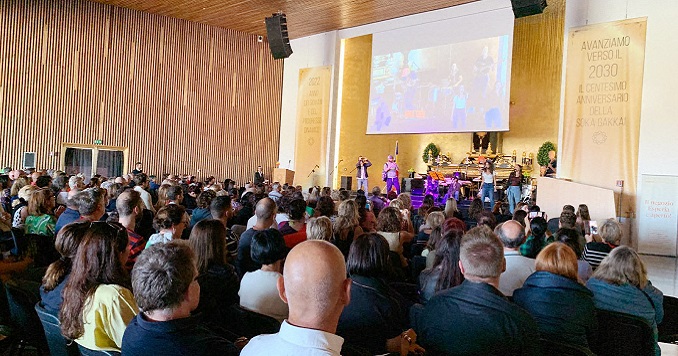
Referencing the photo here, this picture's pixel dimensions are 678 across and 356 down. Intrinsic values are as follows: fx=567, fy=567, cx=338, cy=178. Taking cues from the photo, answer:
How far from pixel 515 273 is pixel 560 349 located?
1.32 meters

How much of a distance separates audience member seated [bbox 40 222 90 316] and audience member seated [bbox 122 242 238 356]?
0.75 m

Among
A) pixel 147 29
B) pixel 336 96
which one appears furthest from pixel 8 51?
pixel 336 96

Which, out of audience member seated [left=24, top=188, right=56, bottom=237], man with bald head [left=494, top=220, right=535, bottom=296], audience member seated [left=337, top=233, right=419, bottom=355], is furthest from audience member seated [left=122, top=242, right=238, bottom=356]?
audience member seated [left=24, top=188, right=56, bottom=237]

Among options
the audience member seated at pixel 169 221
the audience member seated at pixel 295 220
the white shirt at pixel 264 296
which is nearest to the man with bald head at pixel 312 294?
the white shirt at pixel 264 296

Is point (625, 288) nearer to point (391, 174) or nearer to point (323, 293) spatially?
point (323, 293)

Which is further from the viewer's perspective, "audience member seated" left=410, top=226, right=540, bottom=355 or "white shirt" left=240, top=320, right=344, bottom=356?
"audience member seated" left=410, top=226, right=540, bottom=355

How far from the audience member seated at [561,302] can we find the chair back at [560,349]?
36 cm

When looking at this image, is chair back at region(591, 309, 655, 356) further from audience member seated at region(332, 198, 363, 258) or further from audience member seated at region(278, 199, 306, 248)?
audience member seated at region(278, 199, 306, 248)

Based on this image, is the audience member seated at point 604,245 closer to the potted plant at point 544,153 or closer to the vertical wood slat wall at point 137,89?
the potted plant at point 544,153

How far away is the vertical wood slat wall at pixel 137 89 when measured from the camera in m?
15.0

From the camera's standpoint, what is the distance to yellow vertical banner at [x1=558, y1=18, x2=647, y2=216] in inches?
439

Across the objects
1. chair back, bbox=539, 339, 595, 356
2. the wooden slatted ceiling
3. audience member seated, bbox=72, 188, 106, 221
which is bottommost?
chair back, bbox=539, 339, 595, 356

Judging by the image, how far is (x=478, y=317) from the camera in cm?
245

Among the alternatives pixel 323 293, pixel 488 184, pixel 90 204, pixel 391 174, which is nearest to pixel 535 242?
pixel 323 293
